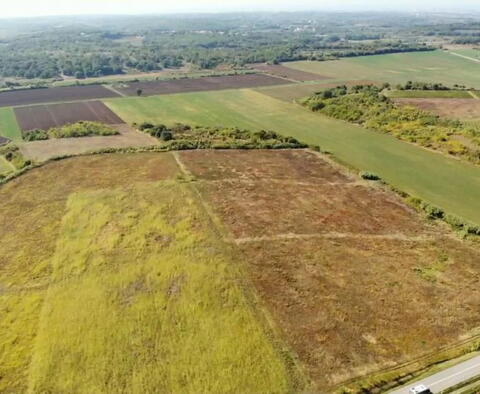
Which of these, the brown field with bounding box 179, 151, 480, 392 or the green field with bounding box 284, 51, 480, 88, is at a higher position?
the brown field with bounding box 179, 151, 480, 392

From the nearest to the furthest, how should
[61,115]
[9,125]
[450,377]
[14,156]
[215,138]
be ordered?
[450,377]
[14,156]
[215,138]
[9,125]
[61,115]

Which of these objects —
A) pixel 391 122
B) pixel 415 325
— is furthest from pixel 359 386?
pixel 391 122

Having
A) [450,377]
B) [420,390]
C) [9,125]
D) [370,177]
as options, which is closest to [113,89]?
[9,125]

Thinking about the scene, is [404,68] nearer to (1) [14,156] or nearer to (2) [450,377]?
(1) [14,156]

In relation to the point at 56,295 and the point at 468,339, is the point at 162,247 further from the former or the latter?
the point at 468,339

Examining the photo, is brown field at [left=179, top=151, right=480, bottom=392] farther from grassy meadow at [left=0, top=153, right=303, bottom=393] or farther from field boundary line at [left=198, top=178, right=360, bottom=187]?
grassy meadow at [left=0, top=153, right=303, bottom=393]

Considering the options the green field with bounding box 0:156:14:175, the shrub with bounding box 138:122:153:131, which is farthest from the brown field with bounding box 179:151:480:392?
the shrub with bounding box 138:122:153:131
